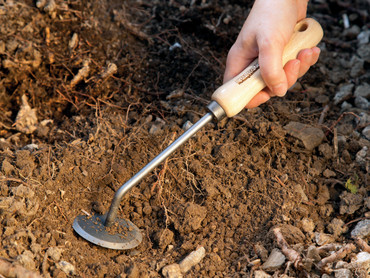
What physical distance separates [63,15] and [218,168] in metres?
1.78

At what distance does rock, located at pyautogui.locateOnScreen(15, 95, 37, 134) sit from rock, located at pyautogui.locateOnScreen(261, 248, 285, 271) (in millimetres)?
1735

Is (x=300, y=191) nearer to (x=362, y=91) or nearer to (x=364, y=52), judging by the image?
(x=362, y=91)

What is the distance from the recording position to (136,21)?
3.48m

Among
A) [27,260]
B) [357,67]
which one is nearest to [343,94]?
[357,67]

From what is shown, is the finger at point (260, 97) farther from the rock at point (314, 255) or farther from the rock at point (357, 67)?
the rock at point (357, 67)

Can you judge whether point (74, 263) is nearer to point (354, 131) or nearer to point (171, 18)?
point (354, 131)

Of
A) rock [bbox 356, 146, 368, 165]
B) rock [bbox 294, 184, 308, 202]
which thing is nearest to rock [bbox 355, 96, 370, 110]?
rock [bbox 356, 146, 368, 165]

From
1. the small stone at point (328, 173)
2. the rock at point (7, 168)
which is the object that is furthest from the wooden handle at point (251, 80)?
the rock at point (7, 168)

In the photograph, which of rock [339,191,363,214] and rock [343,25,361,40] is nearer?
rock [339,191,363,214]

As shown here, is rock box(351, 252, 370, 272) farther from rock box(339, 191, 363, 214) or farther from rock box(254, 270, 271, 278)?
rock box(254, 270, 271, 278)

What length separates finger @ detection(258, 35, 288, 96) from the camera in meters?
2.16

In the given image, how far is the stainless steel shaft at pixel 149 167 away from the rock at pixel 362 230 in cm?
99

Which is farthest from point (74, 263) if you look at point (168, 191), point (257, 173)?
point (257, 173)

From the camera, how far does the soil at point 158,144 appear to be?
86.2 inches
